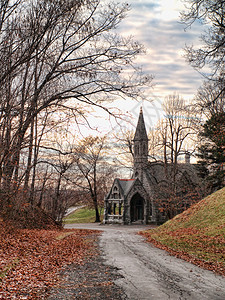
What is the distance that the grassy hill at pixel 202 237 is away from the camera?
12156 millimetres

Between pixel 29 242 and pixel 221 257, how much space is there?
26.4 ft

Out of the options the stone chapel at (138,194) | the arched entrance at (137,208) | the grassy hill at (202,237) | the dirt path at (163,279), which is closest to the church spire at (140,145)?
the stone chapel at (138,194)

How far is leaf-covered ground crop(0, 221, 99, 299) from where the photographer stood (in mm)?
6953

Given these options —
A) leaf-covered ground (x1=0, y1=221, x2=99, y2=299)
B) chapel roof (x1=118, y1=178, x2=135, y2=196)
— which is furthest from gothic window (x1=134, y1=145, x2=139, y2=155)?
leaf-covered ground (x1=0, y1=221, x2=99, y2=299)

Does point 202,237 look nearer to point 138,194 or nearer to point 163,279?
point 163,279

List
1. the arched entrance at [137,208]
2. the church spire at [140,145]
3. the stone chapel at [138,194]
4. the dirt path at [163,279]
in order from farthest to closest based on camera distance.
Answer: the church spire at [140,145] < the arched entrance at [137,208] < the stone chapel at [138,194] < the dirt path at [163,279]

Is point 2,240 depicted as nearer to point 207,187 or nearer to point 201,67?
point 201,67

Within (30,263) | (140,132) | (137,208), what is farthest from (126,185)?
(30,263)

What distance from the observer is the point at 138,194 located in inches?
1890

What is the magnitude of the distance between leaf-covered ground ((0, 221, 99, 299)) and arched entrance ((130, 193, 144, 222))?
33.7 metres

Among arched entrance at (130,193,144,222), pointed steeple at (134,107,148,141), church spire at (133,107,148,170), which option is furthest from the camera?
pointed steeple at (134,107,148,141)

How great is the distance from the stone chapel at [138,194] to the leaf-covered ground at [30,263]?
3120cm

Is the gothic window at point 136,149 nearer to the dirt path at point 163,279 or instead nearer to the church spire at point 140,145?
the church spire at point 140,145

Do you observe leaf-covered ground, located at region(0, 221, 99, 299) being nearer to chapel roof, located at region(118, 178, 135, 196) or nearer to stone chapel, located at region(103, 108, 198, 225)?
stone chapel, located at region(103, 108, 198, 225)
